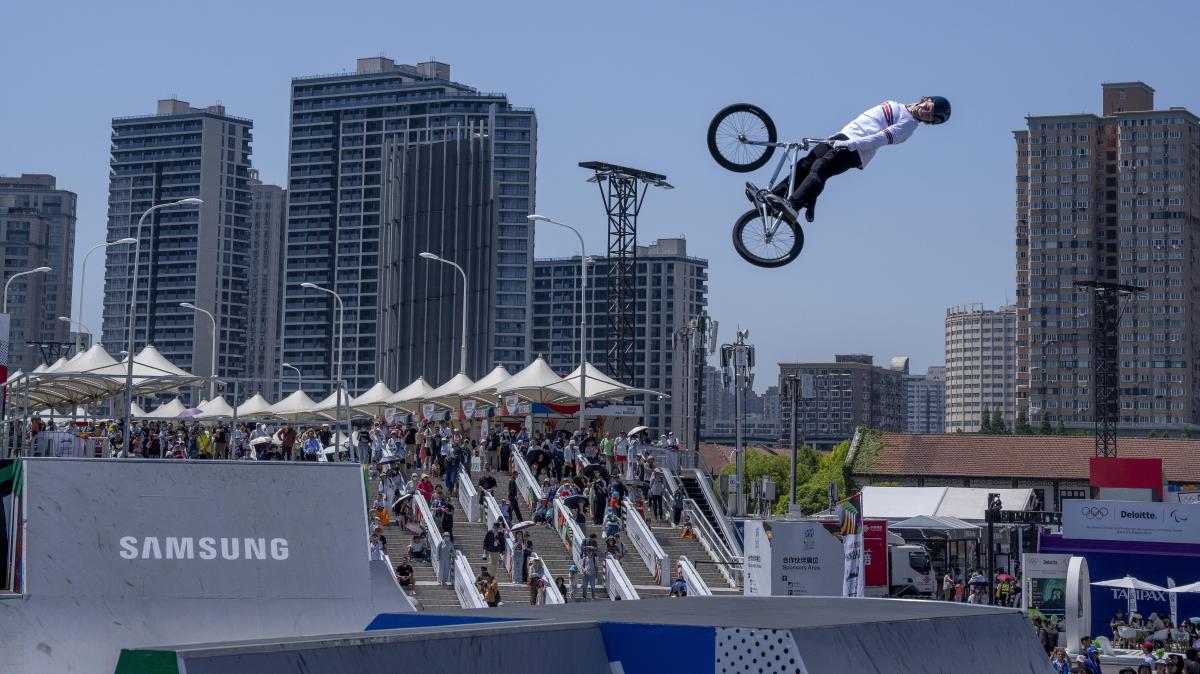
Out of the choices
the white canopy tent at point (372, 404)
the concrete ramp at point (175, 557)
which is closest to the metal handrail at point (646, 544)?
the concrete ramp at point (175, 557)

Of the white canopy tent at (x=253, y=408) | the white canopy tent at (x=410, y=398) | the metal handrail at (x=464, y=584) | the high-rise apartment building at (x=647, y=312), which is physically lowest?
the metal handrail at (x=464, y=584)

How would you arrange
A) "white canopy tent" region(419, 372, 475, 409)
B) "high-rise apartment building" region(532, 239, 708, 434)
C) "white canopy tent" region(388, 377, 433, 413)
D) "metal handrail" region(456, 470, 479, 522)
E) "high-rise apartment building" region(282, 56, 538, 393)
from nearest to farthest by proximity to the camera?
"metal handrail" region(456, 470, 479, 522) < "white canopy tent" region(419, 372, 475, 409) < "white canopy tent" region(388, 377, 433, 413) < "high-rise apartment building" region(282, 56, 538, 393) < "high-rise apartment building" region(532, 239, 708, 434)

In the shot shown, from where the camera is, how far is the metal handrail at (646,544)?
93.5 feet

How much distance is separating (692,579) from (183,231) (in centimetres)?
15031

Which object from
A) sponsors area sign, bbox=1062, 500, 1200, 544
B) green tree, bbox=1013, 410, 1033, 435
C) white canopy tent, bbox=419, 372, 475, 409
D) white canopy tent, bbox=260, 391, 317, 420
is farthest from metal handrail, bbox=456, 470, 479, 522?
green tree, bbox=1013, 410, 1033, 435

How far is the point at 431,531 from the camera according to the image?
1120 inches

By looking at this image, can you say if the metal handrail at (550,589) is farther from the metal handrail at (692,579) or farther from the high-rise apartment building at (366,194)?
the high-rise apartment building at (366,194)

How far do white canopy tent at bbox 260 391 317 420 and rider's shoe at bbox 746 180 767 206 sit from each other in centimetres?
3779

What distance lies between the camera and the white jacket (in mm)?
13305

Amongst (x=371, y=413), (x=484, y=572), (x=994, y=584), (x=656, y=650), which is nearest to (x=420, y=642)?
(x=656, y=650)

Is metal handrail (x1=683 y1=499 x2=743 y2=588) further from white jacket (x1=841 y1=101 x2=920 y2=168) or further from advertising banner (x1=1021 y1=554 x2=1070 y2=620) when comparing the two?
white jacket (x1=841 y1=101 x2=920 y2=168)

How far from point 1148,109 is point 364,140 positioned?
90363mm

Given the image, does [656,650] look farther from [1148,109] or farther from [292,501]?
[1148,109]

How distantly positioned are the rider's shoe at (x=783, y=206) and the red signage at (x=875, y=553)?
19.3m
